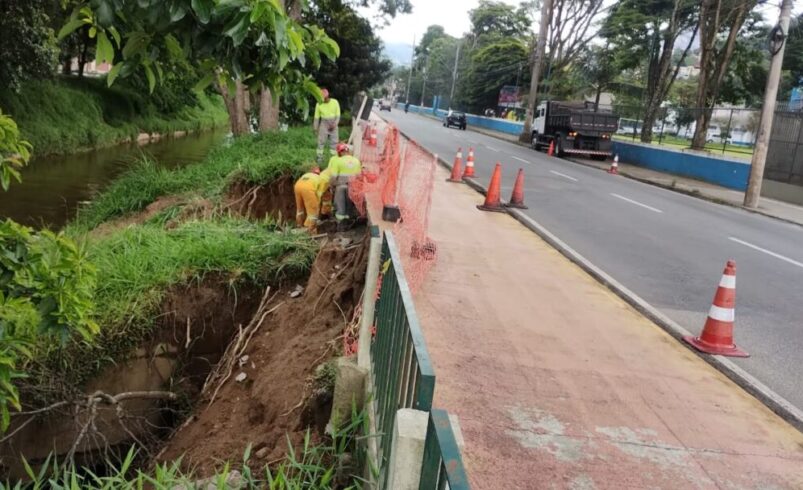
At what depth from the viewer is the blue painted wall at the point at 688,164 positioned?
2172 centimetres

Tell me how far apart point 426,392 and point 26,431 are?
488 centimetres

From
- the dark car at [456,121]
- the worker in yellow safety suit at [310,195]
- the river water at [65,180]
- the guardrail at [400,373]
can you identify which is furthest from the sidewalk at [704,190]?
the dark car at [456,121]

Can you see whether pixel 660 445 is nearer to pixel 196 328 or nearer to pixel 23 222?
pixel 196 328

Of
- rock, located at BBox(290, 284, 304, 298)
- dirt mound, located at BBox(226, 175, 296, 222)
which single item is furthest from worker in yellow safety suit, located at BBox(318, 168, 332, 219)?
rock, located at BBox(290, 284, 304, 298)

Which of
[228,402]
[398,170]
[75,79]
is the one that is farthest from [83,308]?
[75,79]

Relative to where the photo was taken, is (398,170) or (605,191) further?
(605,191)

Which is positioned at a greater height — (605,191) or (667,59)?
(667,59)

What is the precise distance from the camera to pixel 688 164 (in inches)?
957

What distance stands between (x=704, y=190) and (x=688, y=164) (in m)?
4.55

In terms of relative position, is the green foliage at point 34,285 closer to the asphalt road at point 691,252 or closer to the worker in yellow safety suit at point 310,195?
the asphalt road at point 691,252

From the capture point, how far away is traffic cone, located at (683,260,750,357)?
5.82 metres

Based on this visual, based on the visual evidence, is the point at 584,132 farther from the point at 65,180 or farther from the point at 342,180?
the point at 342,180

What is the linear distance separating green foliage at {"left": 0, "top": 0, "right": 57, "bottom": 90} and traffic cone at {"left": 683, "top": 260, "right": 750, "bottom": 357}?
59.9 ft

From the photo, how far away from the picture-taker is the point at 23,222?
1369cm
